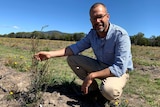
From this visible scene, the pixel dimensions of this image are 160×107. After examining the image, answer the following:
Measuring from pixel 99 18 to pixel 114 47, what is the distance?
0.44m

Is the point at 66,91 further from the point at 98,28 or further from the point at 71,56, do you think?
the point at 98,28

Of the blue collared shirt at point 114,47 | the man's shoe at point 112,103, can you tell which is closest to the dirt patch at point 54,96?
the man's shoe at point 112,103

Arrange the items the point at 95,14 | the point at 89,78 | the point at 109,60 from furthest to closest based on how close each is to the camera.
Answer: the point at 109,60 < the point at 95,14 < the point at 89,78

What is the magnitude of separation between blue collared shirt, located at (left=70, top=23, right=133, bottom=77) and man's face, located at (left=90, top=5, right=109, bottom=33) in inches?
4.6

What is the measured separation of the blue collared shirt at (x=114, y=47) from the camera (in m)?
3.27

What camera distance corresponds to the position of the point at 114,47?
347 cm

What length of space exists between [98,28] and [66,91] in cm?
117

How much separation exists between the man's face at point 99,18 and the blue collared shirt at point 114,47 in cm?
12

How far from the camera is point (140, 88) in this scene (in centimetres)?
518

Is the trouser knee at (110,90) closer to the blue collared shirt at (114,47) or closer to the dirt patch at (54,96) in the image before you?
the blue collared shirt at (114,47)

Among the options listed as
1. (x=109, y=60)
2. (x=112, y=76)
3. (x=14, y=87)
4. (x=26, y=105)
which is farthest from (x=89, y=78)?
(x=14, y=87)

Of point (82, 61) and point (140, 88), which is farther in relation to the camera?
point (140, 88)

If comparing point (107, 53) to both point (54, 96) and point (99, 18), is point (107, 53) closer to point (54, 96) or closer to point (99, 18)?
point (99, 18)

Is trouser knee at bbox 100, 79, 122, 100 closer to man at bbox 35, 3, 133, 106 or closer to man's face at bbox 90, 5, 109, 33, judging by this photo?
man at bbox 35, 3, 133, 106
